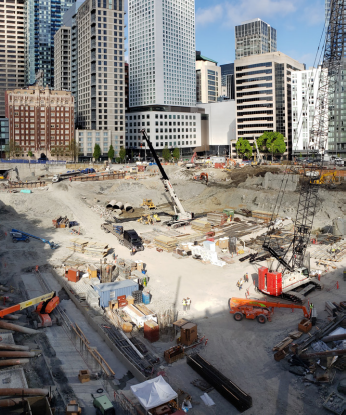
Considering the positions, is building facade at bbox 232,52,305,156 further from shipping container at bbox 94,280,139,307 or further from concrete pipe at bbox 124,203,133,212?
shipping container at bbox 94,280,139,307

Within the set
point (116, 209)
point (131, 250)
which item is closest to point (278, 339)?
point (131, 250)

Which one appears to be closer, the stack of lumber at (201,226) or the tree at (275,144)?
the stack of lumber at (201,226)

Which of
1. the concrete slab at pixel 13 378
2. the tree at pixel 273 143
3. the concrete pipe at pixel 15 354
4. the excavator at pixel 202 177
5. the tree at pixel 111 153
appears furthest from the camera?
the tree at pixel 111 153

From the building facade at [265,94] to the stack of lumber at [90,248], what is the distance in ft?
367

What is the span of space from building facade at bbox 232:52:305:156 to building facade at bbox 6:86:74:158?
6609 cm

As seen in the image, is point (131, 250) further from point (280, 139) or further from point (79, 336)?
point (280, 139)

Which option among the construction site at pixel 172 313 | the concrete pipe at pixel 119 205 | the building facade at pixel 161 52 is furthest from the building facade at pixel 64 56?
the construction site at pixel 172 313

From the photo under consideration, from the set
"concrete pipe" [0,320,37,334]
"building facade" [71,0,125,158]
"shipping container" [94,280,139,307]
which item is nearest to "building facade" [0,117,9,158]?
"building facade" [71,0,125,158]

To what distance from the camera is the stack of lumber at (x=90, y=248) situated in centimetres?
4391

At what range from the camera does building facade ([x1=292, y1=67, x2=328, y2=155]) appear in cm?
12531

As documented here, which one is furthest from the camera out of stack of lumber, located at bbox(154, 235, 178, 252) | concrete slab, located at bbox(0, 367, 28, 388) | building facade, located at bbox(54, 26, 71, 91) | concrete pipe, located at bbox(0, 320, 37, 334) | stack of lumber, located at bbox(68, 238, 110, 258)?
building facade, located at bbox(54, 26, 71, 91)

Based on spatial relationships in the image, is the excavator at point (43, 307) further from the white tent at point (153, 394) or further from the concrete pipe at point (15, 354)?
the white tent at point (153, 394)

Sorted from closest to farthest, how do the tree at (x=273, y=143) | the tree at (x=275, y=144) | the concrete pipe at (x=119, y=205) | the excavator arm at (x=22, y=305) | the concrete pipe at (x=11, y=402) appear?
the concrete pipe at (x=11, y=402) → the excavator arm at (x=22, y=305) → the concrete pipe at (x=119, y=205) → the tree at (x=275, y=144) → the tree at (x=273, y=143)

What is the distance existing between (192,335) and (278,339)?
585cm
